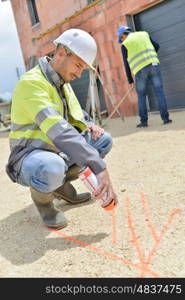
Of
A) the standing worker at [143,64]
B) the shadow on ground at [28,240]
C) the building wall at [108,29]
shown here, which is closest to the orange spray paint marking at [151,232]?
the shadow on ground at [28,240]

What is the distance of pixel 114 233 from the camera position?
2.60 meters

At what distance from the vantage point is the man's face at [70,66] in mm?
2629

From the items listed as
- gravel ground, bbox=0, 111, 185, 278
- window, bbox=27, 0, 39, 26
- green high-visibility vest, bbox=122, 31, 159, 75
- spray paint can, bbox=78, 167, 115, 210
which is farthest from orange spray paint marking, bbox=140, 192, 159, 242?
window, bbox=27, 0, 39, 26

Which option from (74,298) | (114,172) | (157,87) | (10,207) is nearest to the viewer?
(74,298)

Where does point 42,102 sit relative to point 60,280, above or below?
above

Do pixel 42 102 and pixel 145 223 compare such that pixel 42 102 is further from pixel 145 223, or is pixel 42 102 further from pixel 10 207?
pixel 10 207

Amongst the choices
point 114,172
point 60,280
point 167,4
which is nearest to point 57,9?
point 167,4

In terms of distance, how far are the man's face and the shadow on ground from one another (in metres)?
1.22

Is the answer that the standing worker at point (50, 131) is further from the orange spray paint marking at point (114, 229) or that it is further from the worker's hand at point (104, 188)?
the orange spray paint marking at point (114, 229)

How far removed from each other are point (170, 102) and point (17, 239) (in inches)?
251

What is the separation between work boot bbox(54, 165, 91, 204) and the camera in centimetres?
320

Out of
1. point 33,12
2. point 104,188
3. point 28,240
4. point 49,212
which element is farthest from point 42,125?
point 33,12

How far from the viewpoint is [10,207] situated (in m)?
3.70

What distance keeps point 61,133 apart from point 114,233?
831mm
